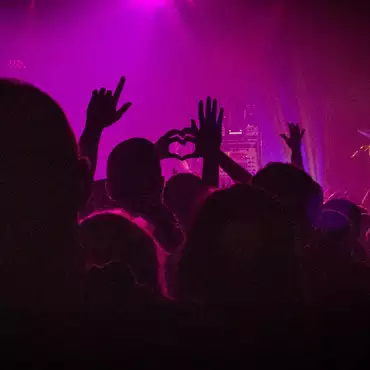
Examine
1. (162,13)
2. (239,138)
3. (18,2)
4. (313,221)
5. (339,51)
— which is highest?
(162,13)

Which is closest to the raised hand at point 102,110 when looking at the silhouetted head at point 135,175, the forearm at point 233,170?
the silhouetted head at point 135,175

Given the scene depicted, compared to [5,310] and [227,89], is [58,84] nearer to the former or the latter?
[227,89]

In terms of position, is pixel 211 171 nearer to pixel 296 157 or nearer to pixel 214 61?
pixel 296 157

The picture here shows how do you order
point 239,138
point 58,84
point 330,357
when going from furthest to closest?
1. point 58,84
2. point 239,138
3. point 330,357

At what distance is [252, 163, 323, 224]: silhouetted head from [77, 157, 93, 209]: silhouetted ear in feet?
4.30

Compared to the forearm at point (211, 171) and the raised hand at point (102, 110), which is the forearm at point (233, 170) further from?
the raised hand at point (102, 110)

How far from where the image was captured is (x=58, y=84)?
1655cm

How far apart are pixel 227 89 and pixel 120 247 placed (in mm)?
15910

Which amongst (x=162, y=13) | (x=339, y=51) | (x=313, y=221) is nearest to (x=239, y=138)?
(x=339, y=51)

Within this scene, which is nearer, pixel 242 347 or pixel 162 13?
pixel 242 347

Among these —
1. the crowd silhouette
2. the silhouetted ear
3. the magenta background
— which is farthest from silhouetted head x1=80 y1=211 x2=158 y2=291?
the magenta background

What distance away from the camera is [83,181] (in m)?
1.07

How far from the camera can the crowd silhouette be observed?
37.5 inches

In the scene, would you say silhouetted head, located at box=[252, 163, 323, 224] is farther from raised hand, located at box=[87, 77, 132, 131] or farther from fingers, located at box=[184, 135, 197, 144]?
raised hand, located at box=[87, 77, 132, 131]
